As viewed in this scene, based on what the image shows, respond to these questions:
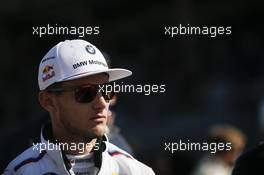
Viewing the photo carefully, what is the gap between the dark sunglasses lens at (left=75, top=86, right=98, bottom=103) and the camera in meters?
3.41

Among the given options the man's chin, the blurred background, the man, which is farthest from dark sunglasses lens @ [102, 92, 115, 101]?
the blurred background

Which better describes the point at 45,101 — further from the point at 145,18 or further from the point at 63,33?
the point at 145,18

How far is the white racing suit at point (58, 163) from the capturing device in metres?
3.27

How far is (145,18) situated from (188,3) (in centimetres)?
52

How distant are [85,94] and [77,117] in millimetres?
103

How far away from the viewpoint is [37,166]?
10.8ft

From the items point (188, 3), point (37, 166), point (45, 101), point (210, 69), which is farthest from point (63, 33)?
A: point (188, 3)

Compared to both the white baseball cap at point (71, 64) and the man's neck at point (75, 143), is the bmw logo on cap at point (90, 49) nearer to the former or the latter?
the white baseball cap at point (71, 64)

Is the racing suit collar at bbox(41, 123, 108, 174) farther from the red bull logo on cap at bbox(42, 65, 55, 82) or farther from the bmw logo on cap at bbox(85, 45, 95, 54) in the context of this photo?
the bmw logo on cap at bbox(85, 45, 95, 54)

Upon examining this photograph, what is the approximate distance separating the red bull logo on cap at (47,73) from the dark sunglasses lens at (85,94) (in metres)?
0.12

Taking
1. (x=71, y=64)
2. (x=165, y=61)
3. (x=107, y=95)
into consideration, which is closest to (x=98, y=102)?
(x=107, y=95)

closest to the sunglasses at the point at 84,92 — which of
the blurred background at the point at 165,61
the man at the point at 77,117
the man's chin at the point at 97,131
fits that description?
the man at the point at 77,117

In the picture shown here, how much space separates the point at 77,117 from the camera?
343cm

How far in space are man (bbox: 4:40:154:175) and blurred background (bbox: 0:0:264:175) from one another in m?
3.17
